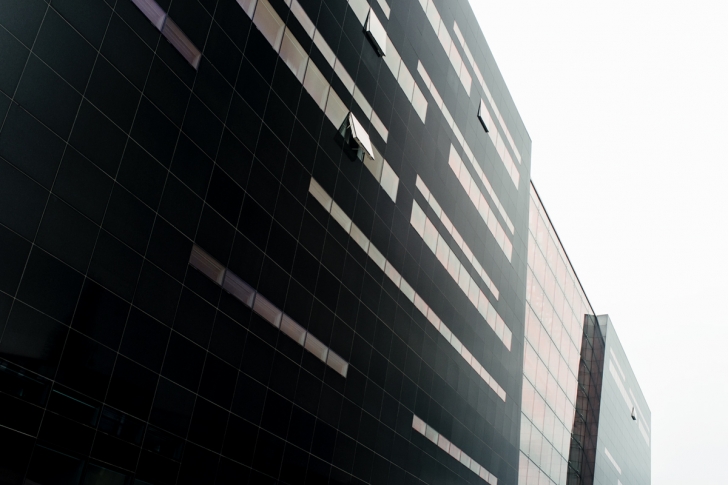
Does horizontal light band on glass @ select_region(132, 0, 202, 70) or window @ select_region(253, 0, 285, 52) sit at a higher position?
window @ select_region(253, 0, 285, 52)

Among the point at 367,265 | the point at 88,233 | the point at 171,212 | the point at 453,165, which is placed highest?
the point at 453,165

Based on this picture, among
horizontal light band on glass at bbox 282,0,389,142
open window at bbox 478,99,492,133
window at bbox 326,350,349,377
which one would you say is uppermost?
open window at bbox 478,99,492,133

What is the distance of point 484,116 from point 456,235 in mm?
11213

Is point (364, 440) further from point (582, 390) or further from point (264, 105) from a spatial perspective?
point (582, 390)

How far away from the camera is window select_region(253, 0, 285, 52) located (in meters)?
26.0

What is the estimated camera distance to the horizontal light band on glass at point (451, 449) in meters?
37.8

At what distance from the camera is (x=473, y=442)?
149ft

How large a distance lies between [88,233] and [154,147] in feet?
12.0

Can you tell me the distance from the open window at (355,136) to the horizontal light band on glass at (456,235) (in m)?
7.30

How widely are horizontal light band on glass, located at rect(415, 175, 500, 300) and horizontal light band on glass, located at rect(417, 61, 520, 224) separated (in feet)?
19.5

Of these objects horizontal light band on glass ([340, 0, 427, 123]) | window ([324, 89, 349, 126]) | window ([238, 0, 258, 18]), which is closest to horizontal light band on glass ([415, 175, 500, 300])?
horizontal light band on glass ([340, 0, 427, 123])

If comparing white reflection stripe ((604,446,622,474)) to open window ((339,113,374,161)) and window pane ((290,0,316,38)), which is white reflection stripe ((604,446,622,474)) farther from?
window pane ((290,0,316,38))

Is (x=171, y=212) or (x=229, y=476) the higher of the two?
(x=171, y=212)

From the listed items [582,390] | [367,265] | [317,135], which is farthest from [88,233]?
[582,390]
